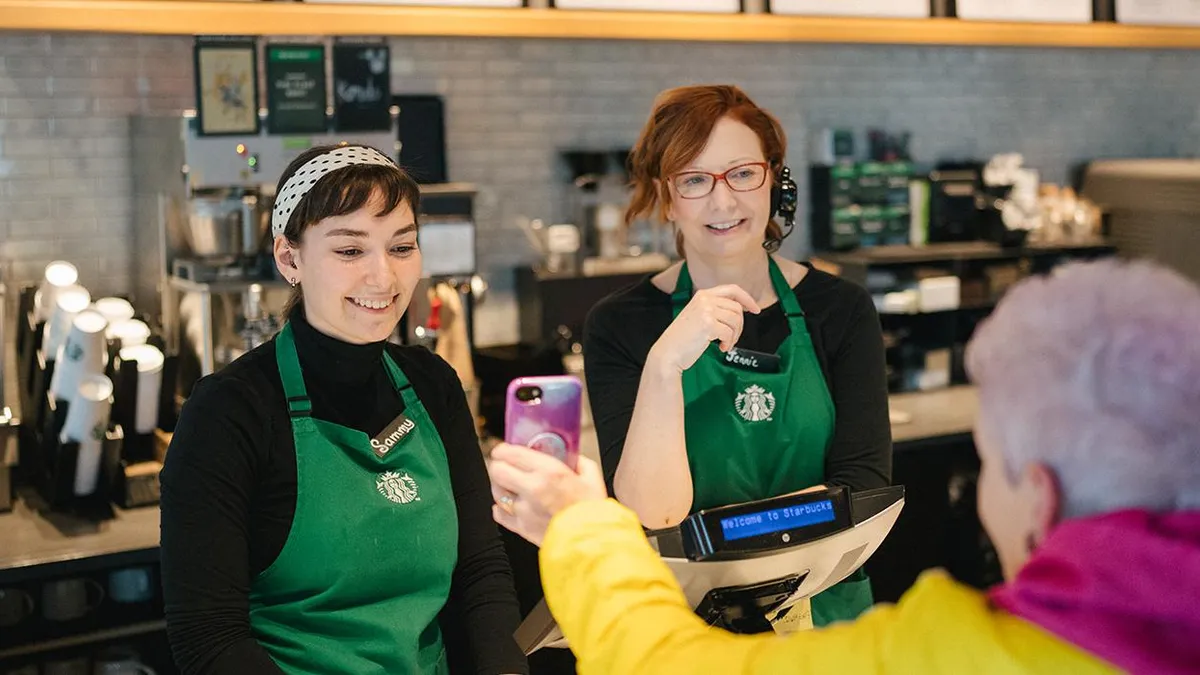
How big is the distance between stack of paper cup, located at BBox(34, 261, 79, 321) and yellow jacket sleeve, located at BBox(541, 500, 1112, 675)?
2.76m

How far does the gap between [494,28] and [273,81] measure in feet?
2.52

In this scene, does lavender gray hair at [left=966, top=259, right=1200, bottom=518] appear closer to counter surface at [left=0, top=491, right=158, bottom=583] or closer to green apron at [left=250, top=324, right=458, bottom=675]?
green apron at [left=250, top=324, right=458, bottom=675]

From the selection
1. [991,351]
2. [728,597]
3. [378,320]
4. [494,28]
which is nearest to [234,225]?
[494,28]

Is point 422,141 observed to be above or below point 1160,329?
above

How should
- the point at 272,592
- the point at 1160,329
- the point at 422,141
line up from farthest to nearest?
the point at 422,141, the point at 272,592, the point at 1160,329

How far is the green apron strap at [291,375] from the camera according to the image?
2.07 m

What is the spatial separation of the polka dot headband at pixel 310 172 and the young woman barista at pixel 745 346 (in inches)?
21.0

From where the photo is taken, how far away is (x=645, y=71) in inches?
208

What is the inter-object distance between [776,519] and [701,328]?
1.62 ft

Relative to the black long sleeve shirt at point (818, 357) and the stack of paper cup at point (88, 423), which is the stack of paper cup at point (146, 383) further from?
the black long sleeve shirt at point (818, 357)

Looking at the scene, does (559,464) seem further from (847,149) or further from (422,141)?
(847,149)

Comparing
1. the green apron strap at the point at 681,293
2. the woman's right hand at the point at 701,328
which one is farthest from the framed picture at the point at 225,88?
the woman's right hand at the point at 701,328

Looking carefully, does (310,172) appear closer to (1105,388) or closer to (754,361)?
(754,361)

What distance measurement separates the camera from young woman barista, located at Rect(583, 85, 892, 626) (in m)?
2.35
